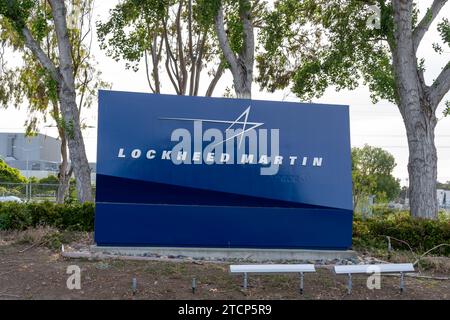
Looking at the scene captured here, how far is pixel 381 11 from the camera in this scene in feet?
48.1

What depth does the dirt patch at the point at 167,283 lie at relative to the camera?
688cm

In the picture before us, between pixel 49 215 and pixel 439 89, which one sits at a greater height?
pixel 439 89

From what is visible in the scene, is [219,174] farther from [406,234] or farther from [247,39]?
[247,39]

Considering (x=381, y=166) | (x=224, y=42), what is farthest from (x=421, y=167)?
(x=381, y=166)

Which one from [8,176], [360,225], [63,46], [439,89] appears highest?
[63,46]

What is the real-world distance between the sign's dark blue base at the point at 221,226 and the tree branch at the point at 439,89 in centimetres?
540

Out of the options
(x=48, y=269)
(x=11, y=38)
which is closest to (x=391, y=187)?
(x=11, y=38)

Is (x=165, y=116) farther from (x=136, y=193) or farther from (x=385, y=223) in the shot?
(x=385, y=223)

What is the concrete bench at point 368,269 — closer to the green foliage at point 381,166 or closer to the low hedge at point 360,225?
the low hedge at point 360,225

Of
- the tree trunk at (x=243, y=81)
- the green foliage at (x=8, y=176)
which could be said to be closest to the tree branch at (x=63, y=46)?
the tree trunk at (x=243, y=81)

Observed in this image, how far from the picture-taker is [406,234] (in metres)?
11.0

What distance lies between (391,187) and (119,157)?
52.0m

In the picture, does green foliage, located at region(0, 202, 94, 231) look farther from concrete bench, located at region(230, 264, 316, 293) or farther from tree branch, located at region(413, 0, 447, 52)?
tree branch, located at region(413, 0, 447, 52)

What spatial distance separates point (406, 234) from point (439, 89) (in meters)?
4.66
